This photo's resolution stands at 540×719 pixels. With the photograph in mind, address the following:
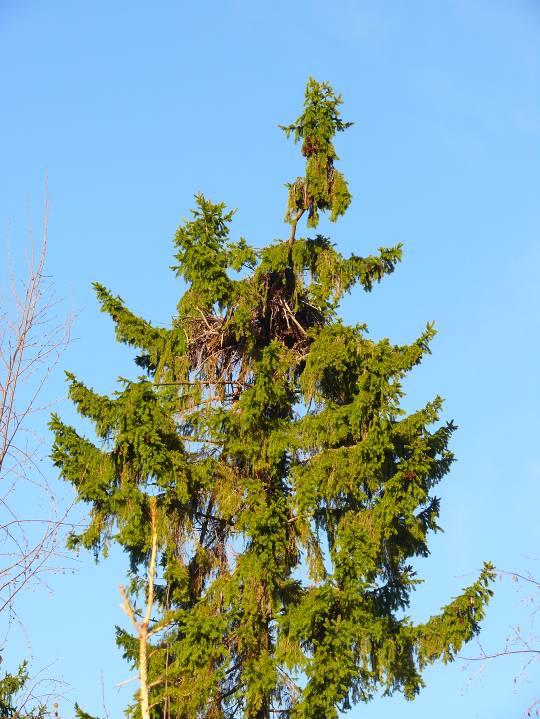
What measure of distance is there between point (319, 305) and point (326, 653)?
21.1 feet

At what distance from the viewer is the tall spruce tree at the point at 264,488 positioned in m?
15.2

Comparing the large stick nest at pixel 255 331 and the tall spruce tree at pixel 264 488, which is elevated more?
the large stick nest at pixel 255 331

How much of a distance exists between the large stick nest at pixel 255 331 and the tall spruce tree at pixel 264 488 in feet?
0.14

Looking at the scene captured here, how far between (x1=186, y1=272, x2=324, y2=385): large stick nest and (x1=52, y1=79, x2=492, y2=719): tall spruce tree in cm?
4

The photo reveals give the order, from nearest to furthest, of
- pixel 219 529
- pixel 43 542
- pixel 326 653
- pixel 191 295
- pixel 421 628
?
1. pixel 43 542
2. pixel 326 653
3. pixel 421 628
4. pixel 219 529
5. pixel 191 295

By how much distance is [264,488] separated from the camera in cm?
1689

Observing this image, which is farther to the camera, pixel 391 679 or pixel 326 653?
pixel 391 679

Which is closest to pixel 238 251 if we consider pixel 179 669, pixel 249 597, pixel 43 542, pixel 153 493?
pixel 153 493

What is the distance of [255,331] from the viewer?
18.2 m

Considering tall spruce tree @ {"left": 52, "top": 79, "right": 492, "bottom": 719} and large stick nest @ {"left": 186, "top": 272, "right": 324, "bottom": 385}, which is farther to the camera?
large stick nest @ {"left": 186, "top": 272, "right": 324, "bottom": 385}

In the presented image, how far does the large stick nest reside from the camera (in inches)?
730

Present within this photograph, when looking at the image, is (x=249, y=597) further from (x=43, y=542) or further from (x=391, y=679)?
(x=43, y=542)

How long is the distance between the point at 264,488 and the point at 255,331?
290cm

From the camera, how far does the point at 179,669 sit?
49.3ft
